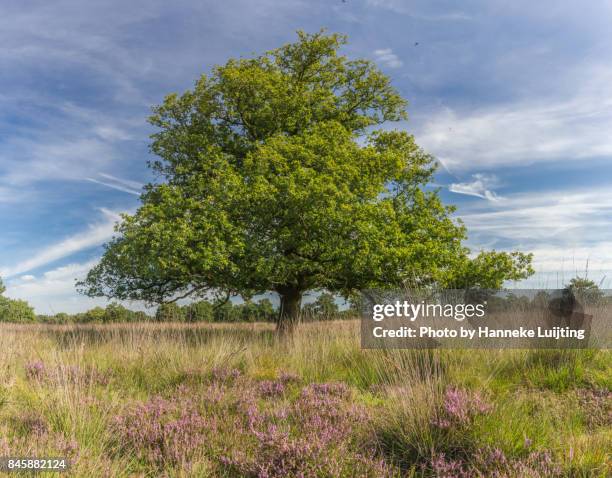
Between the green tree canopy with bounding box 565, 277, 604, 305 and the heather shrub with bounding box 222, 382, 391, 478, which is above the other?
the green tree canopy with bounding box 565, 277, 604, 305

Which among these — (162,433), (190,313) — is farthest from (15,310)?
(162,433)

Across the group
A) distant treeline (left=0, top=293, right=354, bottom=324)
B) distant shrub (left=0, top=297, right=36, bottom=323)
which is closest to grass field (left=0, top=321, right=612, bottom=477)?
distant treeline (left=0, top=293, right=354, bottom=324)

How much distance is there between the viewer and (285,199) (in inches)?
608

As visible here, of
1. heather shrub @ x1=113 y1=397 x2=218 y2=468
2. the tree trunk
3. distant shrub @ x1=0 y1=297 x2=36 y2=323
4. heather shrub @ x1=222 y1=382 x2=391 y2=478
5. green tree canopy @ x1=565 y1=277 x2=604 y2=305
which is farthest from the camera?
distant shrub @ x1=0 y1=297 x2=36 y2=323

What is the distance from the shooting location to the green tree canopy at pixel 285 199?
15117 millimetres

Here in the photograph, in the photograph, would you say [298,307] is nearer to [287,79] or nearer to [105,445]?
[287,79]

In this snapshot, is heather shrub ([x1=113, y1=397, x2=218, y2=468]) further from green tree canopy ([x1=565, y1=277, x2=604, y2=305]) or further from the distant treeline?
green tree canopy ([x1=565, y1=277, x2=604, y2=305])

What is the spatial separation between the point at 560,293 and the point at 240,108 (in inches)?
530

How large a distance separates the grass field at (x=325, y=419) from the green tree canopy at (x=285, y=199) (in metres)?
6.04

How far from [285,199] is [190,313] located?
23.5ft

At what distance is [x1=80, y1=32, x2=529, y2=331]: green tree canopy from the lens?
15117 mm

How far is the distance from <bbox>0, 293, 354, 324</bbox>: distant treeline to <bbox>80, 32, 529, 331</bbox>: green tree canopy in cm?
96

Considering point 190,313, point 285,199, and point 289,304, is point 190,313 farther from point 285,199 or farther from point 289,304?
point 285,199

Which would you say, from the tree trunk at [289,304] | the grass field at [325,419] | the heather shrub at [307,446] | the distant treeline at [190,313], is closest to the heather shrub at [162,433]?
the grass field at [325,419]
